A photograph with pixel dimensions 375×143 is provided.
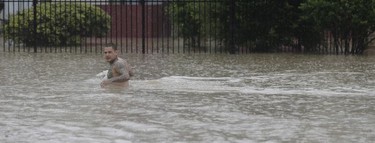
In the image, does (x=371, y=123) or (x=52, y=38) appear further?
(x=52, y=38)

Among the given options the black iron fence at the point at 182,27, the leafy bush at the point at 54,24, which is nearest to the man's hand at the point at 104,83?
the black iron fence at the point at 182,27

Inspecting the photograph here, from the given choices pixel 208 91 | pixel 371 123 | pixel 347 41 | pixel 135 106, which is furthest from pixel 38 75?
pixel 347 41

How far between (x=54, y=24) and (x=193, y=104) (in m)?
16.1

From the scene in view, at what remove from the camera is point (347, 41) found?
23609 millimetres

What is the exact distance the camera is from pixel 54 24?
27188 millimetres

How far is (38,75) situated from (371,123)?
8.33m

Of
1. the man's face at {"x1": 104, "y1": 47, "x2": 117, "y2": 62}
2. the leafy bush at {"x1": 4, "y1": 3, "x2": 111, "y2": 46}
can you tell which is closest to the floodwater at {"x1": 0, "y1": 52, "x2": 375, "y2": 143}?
the man's face at {"x1": 104, "y1": 47, "x2": 117, "y2": 62}

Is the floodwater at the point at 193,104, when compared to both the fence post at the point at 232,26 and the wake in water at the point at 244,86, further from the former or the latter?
the fence post at the point at 232,26

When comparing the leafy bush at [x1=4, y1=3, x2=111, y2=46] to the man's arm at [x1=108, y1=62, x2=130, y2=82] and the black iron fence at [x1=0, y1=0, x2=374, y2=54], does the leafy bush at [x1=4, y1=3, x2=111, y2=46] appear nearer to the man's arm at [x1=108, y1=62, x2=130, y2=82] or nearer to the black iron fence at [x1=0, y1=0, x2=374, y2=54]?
the black iron fence at [x1=0, y1=0, x2=374, y2=54]

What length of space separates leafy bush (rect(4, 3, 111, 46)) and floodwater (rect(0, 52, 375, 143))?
768cm

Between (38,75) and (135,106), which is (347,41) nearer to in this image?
(38,75)

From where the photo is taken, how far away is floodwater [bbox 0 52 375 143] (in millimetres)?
9219

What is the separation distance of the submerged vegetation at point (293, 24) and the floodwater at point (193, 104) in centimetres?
341

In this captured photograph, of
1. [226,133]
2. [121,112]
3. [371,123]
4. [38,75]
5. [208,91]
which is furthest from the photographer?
[38,75]
